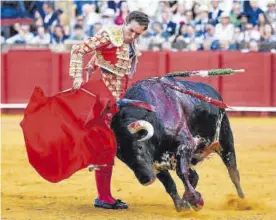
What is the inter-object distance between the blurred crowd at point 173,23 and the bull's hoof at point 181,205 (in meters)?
6.91

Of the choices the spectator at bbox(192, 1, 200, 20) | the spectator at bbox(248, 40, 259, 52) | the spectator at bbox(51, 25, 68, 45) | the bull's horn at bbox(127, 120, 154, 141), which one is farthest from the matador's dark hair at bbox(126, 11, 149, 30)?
the spectator at bbox(51, 25, 68, 45)

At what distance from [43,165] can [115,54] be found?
844 mm

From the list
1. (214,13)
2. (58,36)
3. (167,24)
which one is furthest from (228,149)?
(58,36)

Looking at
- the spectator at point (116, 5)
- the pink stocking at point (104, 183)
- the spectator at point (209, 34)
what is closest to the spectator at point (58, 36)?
the spectator at point (116, 5)

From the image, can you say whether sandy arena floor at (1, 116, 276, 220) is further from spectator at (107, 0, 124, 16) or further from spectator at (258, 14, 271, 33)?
spectator at (107, 0, 124, 16)

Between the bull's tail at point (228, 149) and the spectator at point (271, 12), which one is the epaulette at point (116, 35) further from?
the spectator at point (271, 12)

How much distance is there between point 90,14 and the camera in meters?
13.8

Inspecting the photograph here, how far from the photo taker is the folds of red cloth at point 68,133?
19.1 ft

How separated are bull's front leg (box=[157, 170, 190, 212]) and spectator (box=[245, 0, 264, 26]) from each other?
22.8ft

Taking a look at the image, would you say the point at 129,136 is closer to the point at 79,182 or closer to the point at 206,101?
the point at 206,101

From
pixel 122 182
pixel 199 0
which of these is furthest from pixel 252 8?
pixel 122 182

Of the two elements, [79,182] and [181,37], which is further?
[181,37]

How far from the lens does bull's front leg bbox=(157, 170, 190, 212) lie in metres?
5.93

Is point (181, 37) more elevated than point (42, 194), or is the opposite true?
point (181, 37)
